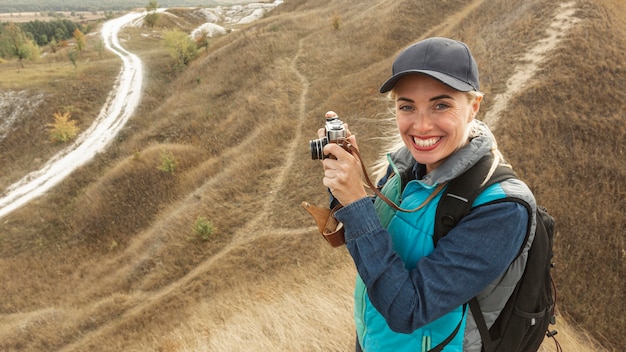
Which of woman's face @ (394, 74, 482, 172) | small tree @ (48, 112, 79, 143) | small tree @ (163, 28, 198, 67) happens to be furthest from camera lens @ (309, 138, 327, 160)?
small tree @ (163, 28, 198, 67)

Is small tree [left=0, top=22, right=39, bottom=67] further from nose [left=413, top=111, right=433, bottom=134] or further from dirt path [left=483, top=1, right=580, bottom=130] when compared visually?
nose [left=413, top=111, right=433, bottom=134]

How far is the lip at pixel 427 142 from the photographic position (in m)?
2.36

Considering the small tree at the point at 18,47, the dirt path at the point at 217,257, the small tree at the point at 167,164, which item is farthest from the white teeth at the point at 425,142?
the small tree at the point at 18,47

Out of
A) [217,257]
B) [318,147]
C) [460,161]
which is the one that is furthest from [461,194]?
[217,257]

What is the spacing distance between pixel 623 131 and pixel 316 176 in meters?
10.4

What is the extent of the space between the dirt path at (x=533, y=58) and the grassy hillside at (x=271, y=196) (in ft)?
1.08

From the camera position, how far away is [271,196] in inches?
618

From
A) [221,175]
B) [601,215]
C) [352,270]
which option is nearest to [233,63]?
[221,175]

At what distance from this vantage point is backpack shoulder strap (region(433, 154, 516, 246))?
2141mm

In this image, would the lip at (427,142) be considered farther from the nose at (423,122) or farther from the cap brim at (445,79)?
the cap brim at (445,79)

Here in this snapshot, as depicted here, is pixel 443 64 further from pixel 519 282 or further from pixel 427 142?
pixel 519 282

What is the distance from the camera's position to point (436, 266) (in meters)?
2.07

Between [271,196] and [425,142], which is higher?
[425,142]

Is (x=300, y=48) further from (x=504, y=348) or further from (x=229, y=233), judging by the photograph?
(x=504, y=348)
